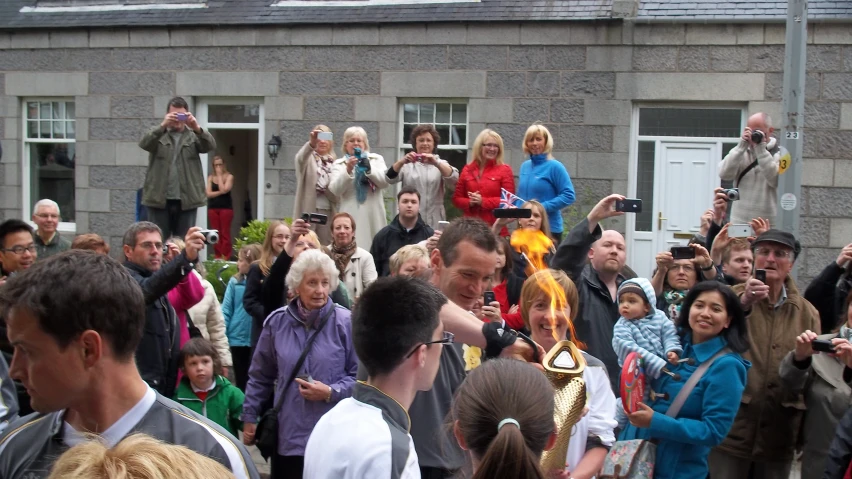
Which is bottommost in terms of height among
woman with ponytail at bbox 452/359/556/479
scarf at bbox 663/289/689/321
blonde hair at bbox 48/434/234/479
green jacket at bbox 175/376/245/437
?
green jacket at bbox 175/376/245/437

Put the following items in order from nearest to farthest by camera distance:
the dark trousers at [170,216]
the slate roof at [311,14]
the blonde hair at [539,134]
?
1. the blonde hair at [539,134]
2. the dark trousers at [170,216]
3. the slate roof at [311,14]

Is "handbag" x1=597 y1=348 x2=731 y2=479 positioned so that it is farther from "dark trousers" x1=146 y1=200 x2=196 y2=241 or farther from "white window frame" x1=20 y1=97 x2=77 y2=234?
"white window frame" x1=20 y1=97 x2=77 y2=234

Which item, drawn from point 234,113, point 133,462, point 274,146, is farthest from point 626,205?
point 234,113

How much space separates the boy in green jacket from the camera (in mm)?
5887

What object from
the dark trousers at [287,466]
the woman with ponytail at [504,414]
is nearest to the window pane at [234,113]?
the dark trousers at [287,466]

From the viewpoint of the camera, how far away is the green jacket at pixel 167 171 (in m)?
9.89

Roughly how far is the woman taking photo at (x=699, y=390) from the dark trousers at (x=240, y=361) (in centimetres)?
Answer: 402

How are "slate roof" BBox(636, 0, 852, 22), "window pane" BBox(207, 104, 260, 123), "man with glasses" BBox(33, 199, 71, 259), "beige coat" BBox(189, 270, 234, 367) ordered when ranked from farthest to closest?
"window pane" BBox(207, 104, 260, 123) < "slate roof" BBox(636, 0, 852, 22) < "man with glasses" BBox(33, 199, 71, 259) < "beige coat" BBox(189, 270, 234, 367)

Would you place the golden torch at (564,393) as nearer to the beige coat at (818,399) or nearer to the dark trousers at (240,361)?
the beige coat at (818,399)

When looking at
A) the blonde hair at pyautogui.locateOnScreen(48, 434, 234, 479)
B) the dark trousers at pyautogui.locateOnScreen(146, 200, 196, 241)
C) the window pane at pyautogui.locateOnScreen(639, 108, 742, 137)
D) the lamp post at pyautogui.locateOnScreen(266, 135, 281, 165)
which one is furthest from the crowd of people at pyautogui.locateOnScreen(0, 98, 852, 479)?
the window pane at pyautogui.locateOnScreen(639, 108, 742, 137)

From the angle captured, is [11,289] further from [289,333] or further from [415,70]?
[415,70]

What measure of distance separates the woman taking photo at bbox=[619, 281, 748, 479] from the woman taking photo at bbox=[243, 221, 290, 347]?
121 inches

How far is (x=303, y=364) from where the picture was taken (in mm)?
5301

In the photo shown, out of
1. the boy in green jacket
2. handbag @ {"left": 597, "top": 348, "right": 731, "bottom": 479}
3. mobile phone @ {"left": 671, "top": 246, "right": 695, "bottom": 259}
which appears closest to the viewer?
handbag @ {"left": 597, "top": 348, "right": 731, "bottom": 479}
